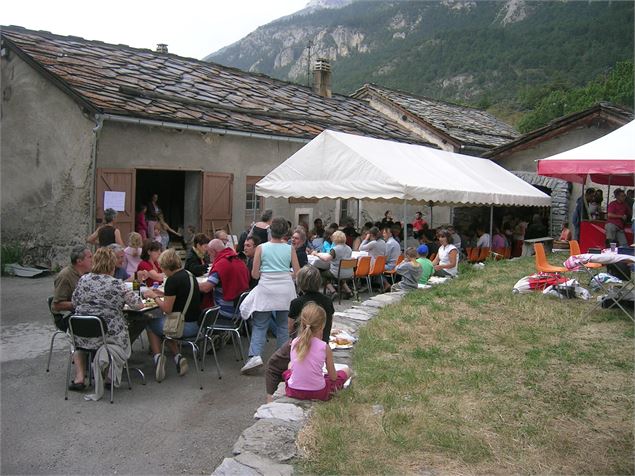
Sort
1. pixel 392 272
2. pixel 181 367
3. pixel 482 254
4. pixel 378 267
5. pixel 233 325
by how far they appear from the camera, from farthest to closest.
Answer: pixel 482 254, pixel 392 272, pixel 378 267, pixel 233 325, pixel 181 367

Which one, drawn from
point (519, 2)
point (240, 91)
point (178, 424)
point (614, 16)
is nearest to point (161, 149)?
point (240, 91)

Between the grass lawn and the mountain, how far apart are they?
39.4 m

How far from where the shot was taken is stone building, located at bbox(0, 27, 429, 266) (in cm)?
1090

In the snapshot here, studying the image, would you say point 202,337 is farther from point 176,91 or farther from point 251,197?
point 176,91

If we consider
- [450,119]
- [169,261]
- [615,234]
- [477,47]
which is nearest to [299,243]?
[169,261]

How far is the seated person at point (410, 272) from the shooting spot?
832cm

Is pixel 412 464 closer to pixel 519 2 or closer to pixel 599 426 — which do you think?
pixel 599 426

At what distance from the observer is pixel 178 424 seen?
4316 mm

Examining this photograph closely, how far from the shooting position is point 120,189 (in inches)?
436

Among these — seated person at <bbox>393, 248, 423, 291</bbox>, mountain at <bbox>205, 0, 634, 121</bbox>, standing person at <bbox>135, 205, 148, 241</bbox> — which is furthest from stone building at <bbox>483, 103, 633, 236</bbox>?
mountain at <bbox>205, 0, 634, 121</bbox>

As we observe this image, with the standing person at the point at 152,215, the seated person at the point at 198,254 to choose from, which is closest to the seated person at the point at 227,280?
the seated person at the point at 198,254

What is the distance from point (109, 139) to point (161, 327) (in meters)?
6.58

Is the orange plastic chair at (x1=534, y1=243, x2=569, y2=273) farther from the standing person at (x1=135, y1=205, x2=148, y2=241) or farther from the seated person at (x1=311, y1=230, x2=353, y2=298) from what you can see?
the standing person at (x1=135, y1=205, x2=148, y2=241)

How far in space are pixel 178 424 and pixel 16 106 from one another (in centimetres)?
974
